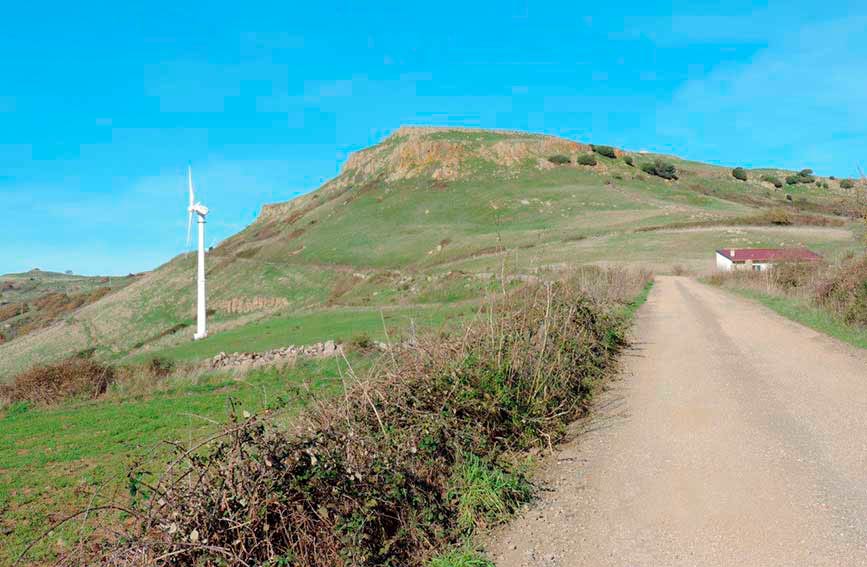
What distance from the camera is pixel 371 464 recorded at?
5785mm

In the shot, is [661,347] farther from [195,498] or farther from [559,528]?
[195,498]

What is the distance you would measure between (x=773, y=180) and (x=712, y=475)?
5565 inches

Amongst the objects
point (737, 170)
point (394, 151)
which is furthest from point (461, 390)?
point (737, 170)

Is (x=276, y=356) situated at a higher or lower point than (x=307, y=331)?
lower

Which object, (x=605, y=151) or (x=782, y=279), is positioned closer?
(x=782, y=279)

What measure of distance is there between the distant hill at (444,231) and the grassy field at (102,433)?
1608 centimetres

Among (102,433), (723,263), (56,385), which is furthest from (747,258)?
(102,433)

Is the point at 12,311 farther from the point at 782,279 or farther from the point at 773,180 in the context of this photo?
the point at 773,180

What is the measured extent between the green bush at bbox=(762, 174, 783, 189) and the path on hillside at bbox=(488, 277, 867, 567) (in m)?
131

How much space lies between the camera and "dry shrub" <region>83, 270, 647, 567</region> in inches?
191

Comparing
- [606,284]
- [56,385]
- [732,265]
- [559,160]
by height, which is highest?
[559,160]

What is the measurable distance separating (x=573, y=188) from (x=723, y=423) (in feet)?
319

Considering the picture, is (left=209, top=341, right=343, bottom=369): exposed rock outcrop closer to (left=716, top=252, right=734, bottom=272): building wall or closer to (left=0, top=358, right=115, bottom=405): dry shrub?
(left=0, top=358, right=115, bottom=405): dry shrub

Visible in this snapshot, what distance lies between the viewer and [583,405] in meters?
10.2
